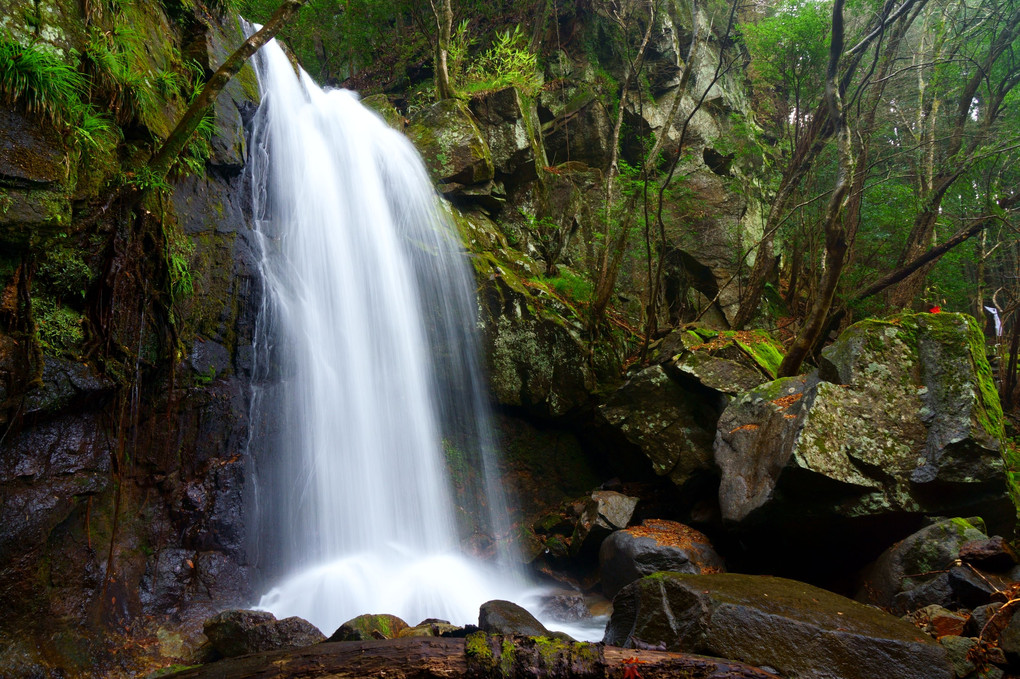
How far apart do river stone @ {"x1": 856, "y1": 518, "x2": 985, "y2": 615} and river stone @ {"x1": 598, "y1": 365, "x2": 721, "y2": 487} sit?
94.2 inches

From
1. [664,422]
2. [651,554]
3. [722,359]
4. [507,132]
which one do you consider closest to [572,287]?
[722,359]

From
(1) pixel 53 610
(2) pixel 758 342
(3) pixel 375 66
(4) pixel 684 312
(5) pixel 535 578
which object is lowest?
(5) pixel 535 578

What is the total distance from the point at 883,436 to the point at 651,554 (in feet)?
8.78

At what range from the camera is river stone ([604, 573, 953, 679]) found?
3154mm

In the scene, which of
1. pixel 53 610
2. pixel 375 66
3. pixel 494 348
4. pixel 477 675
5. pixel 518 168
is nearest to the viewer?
pixel 477 675

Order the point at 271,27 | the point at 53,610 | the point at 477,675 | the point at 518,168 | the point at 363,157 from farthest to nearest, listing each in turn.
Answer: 1. the point at 518,168
2. the point at 363,157
3. the point at 271,27
4. the point at 53,610
5. the point at 477,675

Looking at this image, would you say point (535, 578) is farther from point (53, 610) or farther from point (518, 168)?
point (518, 168)

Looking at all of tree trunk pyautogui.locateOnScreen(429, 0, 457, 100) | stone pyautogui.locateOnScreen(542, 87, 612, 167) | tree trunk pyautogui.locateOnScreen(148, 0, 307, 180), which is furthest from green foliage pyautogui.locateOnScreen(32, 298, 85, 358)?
stone pyautogui.locateOnScreen(542, 87, 612, 167)

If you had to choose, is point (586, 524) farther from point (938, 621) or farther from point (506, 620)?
point (938, 621)

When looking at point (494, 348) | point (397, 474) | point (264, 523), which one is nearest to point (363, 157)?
point (494, 348)

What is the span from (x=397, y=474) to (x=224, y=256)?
3511 mm

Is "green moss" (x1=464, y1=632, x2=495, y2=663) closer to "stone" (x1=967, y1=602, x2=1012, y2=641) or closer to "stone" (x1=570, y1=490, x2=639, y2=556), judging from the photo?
"stone" (x1=967, y1=602, x2=1012, y2=641)

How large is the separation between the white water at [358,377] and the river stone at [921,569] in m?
3.76

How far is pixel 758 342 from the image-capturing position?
8336mm
